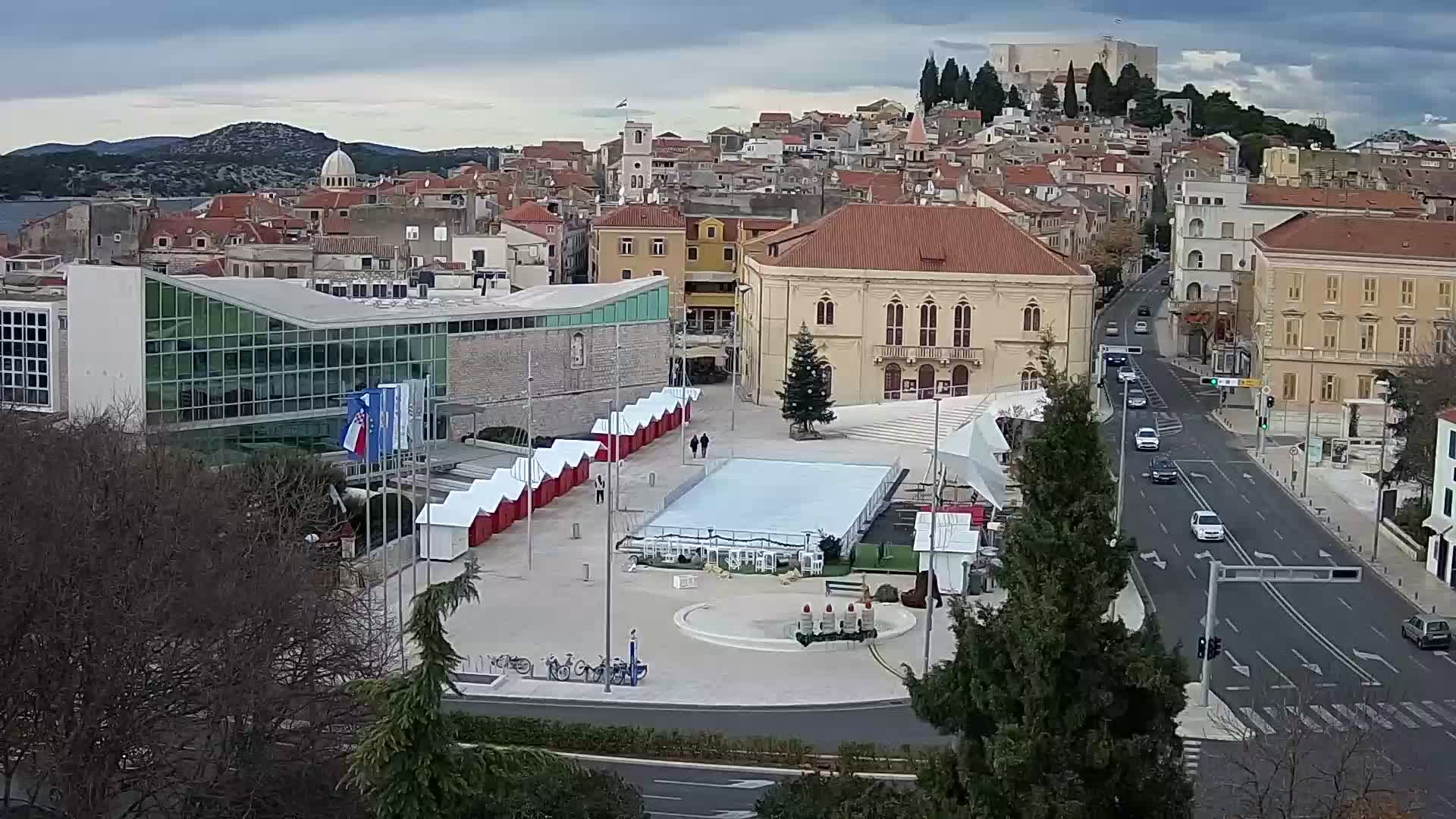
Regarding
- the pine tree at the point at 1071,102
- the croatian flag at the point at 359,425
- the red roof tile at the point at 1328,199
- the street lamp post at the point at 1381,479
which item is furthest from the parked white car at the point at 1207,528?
the pine tree at the point at 1071,102

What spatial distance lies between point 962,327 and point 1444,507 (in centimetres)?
2383

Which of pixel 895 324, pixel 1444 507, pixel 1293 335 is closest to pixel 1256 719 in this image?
pixel 1444 507

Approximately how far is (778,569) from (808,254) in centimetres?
2535

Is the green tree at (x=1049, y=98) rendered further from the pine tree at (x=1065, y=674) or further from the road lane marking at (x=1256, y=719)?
the pine tree at (x=1065, y=674)

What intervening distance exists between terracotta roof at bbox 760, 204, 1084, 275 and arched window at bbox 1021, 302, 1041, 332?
116 cm

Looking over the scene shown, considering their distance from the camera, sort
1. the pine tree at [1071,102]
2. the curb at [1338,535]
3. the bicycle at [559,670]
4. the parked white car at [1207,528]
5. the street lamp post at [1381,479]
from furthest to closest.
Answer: the pine tree at [1071,102] < the parked white car at [1207,528] < the street lamp post at [1381,479] < the curb at [1338,535] < the bicycle at [559,670]

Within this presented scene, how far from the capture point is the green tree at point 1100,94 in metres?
173

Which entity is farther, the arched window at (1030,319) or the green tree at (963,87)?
the green tree at (963,87)

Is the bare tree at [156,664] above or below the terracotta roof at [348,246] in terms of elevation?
below

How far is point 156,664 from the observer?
21609 mm

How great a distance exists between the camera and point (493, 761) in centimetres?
1655

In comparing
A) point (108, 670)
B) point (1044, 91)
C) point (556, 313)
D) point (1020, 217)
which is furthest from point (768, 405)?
point (1044, 91)

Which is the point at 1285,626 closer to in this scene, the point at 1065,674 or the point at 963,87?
the point at 1065,674

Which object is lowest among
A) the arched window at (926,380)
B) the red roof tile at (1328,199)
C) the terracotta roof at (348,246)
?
the arched window at (926,380)
